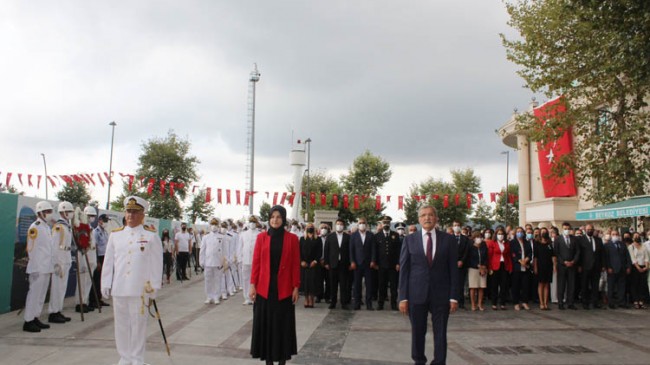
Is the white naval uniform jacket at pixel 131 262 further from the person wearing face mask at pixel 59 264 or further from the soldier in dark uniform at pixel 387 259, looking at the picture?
the soldier in dark uniform at pixel 387 259

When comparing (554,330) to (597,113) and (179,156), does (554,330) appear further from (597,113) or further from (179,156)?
(179,156)

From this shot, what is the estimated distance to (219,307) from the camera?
1191 centimetres

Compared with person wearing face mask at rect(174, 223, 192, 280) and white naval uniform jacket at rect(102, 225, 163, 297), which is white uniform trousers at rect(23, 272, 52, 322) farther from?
person wearing face mask at rect(174, 223, 192, 280)

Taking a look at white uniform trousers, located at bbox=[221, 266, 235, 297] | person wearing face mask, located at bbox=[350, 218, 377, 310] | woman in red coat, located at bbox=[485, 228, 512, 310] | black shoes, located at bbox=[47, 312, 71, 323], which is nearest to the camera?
black shoes, located at bbox=[47, 312, 71, 323]

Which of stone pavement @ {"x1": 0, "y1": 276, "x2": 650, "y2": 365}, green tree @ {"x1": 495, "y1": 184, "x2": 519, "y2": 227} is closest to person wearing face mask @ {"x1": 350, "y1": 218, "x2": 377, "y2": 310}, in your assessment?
stone pavement @ {"x1": 0, "y1": 276, "x2": 650, "y2": 365}

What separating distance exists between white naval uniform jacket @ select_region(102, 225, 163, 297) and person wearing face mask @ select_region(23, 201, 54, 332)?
3.57 m

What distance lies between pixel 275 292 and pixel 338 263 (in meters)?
6.68

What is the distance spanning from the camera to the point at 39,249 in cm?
882

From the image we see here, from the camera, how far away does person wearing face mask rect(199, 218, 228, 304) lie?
1262cm

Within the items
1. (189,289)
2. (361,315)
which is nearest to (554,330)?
(361,315)

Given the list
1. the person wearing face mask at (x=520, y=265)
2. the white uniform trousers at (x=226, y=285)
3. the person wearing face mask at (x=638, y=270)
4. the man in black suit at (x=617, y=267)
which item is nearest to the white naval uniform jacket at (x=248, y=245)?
the white uniform trousers at (x=226, y=285)

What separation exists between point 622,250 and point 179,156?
38.5 meters

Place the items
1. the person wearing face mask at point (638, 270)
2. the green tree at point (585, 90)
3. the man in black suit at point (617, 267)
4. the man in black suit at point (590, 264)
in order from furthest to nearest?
the green tree at point (585, 90) → the person wearing face mask at point (638, 270) → the man in black suit at point (617, 267) → the man in black suit at point (590, 264)

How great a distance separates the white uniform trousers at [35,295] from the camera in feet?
27.5
